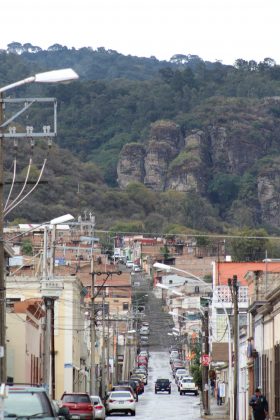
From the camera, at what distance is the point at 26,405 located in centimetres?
2594

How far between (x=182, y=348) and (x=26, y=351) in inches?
4440

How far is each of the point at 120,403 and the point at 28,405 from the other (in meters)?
41.5

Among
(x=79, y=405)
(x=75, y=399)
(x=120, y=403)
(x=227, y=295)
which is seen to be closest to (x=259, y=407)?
(x=79, y=405)

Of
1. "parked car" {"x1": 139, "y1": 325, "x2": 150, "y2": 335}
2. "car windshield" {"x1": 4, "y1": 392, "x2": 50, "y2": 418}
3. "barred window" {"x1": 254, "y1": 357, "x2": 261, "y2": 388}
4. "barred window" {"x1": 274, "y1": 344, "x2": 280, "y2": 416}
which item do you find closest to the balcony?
"barred window" {"x1": 254, "y1": 357, "x2": 261, "y2": 388}

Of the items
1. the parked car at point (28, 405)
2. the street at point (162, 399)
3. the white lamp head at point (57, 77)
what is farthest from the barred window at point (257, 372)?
the white lamp head at point (57, 77)

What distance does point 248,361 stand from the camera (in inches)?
2537

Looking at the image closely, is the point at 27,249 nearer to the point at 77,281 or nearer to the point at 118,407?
the point at 77,281

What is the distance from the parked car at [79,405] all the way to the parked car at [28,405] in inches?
777

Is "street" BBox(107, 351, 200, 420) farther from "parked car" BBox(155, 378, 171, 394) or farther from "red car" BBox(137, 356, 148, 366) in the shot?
"red car" BBox(137, 356, 148, 366)

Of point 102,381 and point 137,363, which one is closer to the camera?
point 102,381

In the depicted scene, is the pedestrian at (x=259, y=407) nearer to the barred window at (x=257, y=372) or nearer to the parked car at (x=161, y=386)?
the barred window at (x=257, y=372)

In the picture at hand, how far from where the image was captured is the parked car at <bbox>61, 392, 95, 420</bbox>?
4703 centimetres

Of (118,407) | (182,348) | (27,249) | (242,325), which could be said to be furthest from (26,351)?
(182,348)

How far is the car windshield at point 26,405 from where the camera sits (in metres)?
25.7
